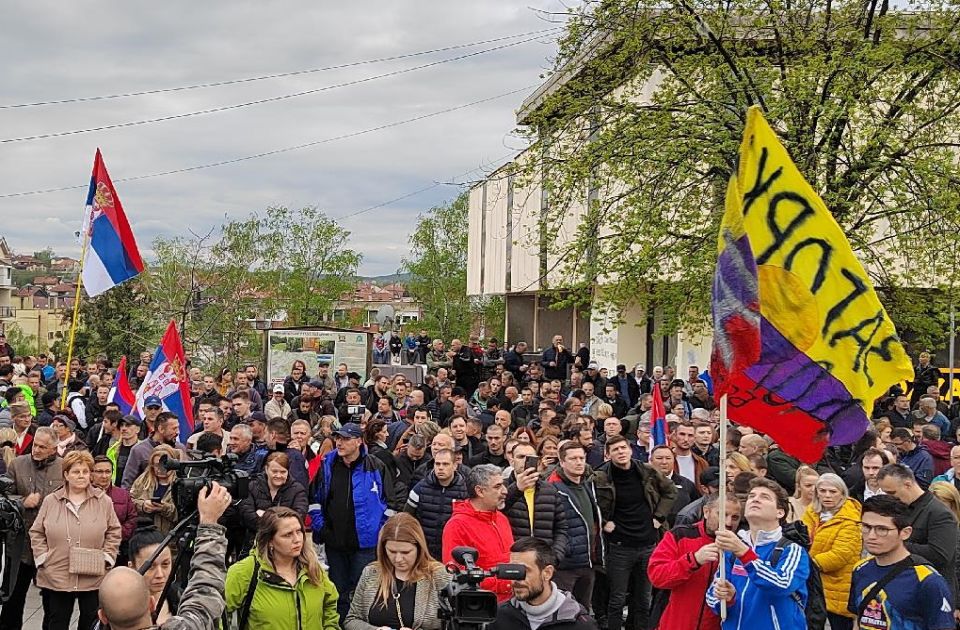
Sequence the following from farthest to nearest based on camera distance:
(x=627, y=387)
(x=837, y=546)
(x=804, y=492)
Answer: (x=627, y=387) → (x=804, y=492) → (x=837, y=546)

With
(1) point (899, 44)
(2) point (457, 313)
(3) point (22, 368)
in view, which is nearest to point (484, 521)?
(1) point (899, 44)

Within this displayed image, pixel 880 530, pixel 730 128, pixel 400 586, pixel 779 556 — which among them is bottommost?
pixel 400 586

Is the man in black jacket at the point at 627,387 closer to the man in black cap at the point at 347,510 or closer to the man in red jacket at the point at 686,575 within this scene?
the man in black cap at the point at 347,510

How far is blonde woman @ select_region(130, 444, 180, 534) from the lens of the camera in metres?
8.02

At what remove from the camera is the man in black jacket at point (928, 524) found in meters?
6.75

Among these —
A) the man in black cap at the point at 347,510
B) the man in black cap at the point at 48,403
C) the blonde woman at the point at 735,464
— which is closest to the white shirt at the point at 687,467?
the blonde woman at the point at 735,464

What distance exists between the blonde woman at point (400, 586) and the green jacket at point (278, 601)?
0.17 meters

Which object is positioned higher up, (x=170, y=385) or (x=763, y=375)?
(x=763, y=375)

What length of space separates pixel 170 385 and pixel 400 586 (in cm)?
764

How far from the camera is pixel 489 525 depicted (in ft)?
22.2

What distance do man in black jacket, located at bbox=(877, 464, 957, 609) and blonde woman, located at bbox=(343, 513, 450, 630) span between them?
3.13 meters

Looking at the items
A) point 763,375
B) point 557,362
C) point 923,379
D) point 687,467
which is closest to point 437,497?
point 687,467

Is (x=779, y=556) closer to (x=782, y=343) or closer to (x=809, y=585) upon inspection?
(x=809, y=585)

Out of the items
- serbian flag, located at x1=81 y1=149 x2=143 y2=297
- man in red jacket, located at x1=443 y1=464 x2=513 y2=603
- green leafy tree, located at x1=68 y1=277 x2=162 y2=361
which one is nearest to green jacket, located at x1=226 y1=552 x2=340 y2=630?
man in red jacket, located at x1=443 y1=464 x2=513 y2=603
